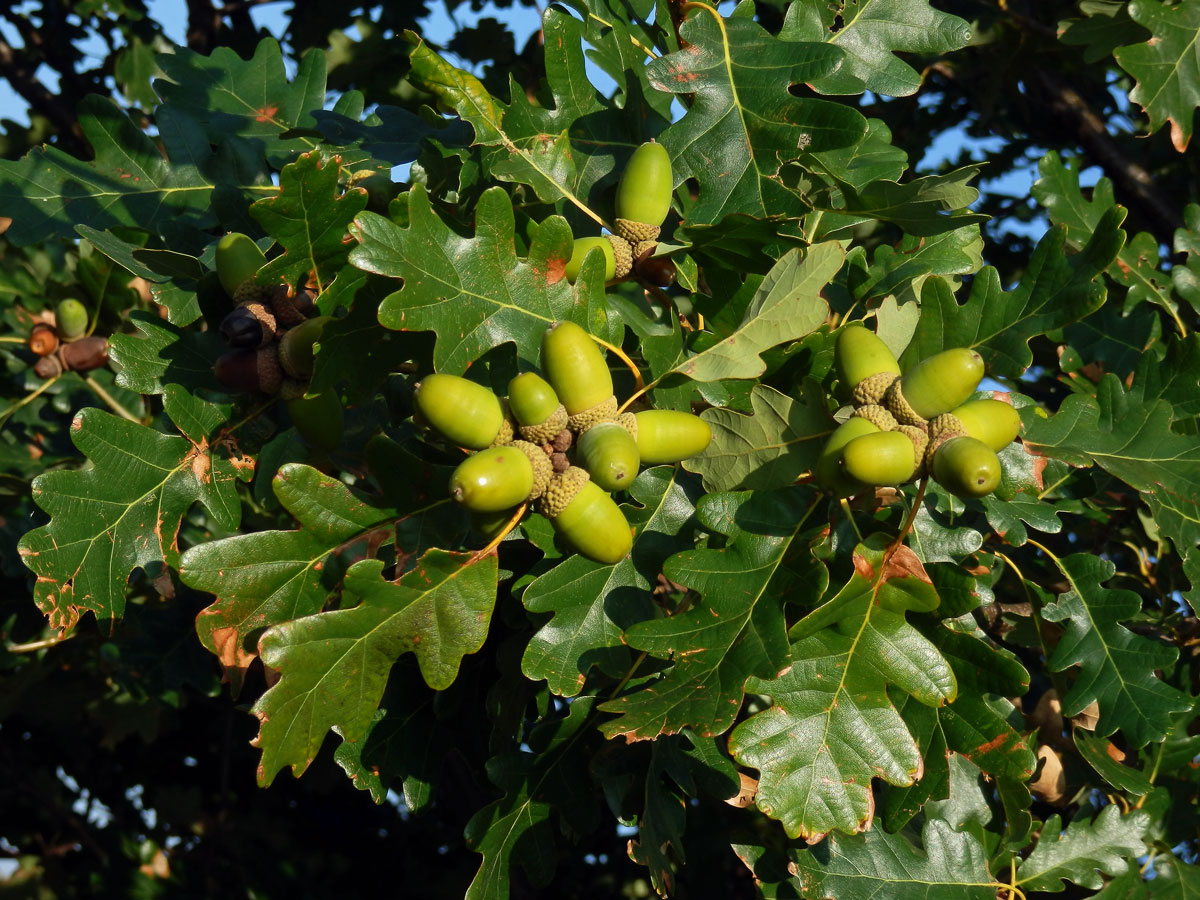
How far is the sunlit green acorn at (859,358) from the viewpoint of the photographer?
153 centimetres

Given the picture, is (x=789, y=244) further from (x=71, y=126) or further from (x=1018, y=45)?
(x=71, y=126)

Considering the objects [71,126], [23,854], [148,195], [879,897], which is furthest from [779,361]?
[23,854]

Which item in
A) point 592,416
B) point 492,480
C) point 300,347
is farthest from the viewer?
point 300,347

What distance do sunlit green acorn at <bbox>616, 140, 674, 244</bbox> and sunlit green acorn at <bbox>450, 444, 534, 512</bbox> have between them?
537mm

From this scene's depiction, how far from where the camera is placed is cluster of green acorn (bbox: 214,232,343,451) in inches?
65.0

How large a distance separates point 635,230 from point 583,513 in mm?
574


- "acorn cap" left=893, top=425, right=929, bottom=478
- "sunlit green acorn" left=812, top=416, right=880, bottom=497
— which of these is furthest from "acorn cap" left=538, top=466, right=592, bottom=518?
"acorn cap" left=893, top=425, right=929, bottom=478

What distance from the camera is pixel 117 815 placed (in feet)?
12.7

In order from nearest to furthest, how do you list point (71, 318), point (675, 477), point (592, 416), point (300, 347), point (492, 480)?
point (492, 480)
point (592, 416)
point (300, 347)
point (675, 477)
point (71, 318)

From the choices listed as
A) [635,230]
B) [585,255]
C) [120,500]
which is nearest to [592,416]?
[585,255]

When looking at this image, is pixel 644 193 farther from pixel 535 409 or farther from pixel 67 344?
pixel 67 344

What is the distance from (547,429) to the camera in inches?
56.7

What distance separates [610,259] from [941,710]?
911 millimetres

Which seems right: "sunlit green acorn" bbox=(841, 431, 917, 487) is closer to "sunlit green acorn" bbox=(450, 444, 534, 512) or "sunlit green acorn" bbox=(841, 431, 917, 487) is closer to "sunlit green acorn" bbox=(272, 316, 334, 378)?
"sunlit green acorn" bbox=(450, 444, 534, 512)
